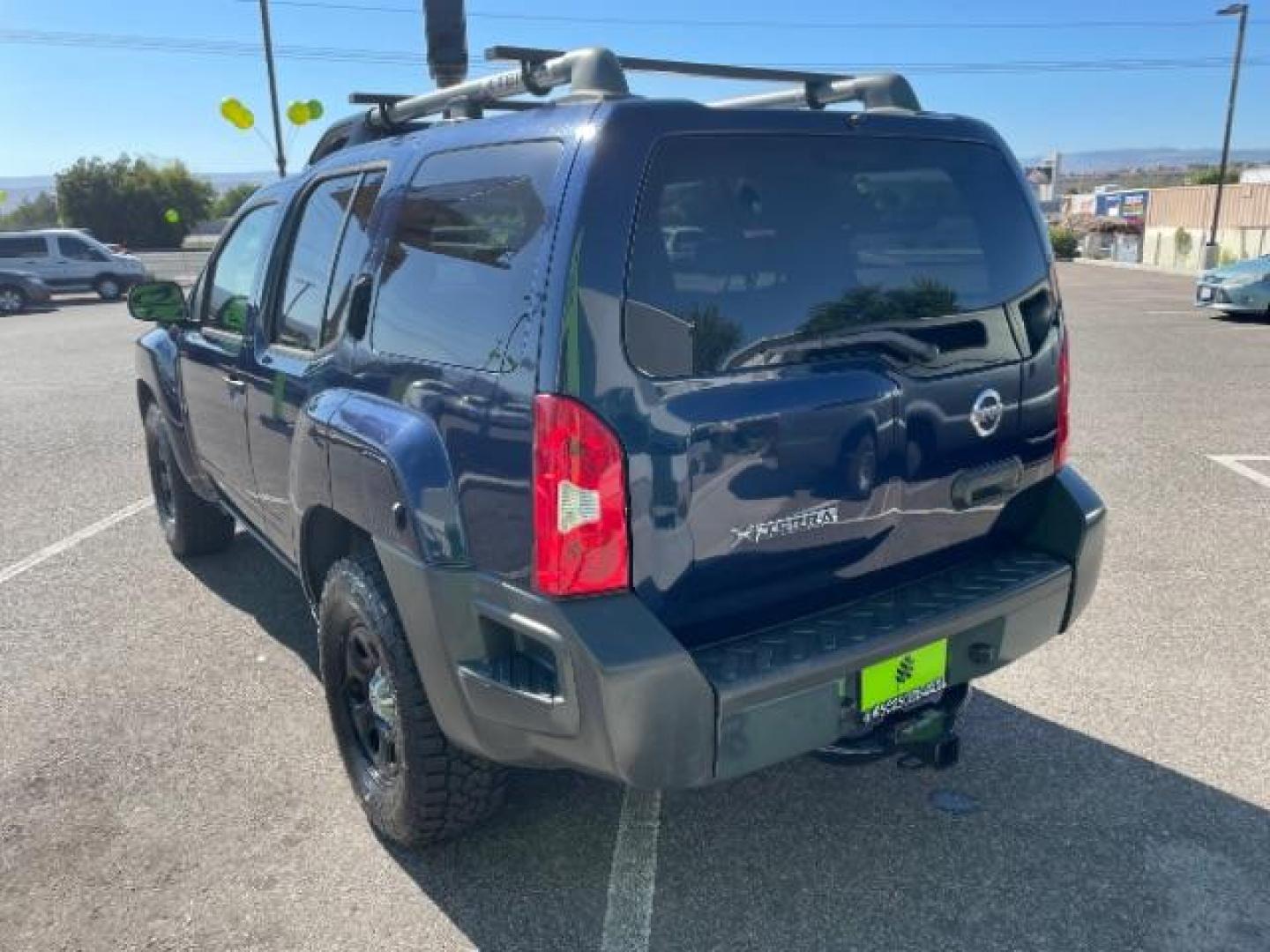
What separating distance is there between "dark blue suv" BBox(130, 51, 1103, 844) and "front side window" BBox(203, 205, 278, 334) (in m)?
0.82

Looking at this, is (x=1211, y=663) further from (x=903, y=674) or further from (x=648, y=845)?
(x=648, y=845)

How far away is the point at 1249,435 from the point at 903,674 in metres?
6.89

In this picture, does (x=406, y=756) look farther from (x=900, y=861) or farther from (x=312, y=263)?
(x=312, y=263)

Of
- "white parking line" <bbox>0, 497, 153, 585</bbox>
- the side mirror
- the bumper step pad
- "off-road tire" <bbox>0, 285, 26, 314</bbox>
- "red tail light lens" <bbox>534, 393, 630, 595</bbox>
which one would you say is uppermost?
the side mirror

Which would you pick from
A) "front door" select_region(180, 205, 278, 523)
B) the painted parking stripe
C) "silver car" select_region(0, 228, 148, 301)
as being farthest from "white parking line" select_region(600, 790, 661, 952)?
"silver car" select_region(0, 228, 148, 301)

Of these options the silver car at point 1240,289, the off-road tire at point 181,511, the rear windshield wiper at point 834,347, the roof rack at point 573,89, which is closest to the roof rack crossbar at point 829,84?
the roof rack at point 573,89

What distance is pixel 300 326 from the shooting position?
3.40m

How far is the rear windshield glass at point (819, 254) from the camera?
2.22 metres

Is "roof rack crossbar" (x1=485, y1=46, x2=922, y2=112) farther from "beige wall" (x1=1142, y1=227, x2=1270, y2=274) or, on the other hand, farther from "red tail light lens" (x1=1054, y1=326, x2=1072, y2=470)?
"beige wall" (x1=1142, y1=227, x2=1270, y2=274)

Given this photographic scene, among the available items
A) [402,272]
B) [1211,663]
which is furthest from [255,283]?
[1211,663]

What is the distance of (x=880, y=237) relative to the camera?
2568 millimetres

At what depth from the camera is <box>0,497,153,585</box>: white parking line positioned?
5359 mm

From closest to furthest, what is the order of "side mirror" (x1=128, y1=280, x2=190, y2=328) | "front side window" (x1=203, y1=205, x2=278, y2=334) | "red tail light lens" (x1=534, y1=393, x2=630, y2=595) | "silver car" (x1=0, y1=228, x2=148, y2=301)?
"red tail light lens" (x1=534, y1=393, x2=630, y2=595), "front side window" (x1=203, y1=205, x2=278, y2=334), "side mirror" (x1=128, y1=280, x2=190, y2=328), "silver car" (x1=0, y1=228, x2=148, y2=301)

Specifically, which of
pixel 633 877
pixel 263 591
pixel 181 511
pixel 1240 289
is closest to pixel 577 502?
pixel 633 877
